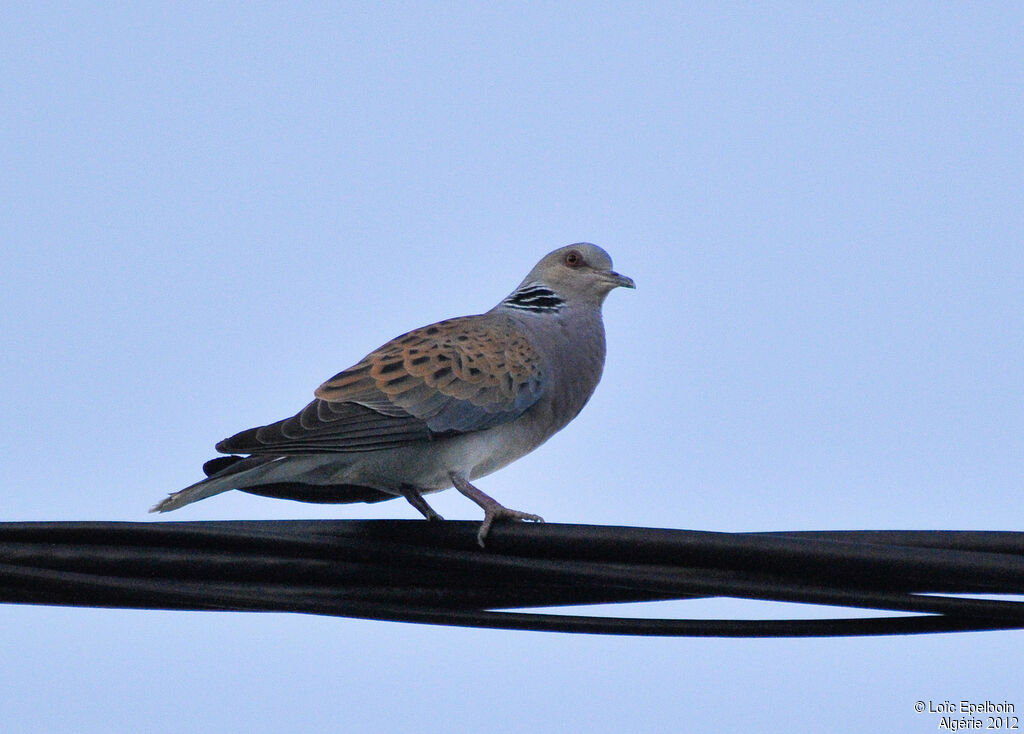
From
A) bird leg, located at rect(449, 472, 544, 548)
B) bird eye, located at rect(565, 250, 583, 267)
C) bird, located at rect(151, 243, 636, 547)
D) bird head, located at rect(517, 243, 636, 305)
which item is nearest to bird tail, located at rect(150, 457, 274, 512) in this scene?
bird, located at rect(151, 243, 636, 547)

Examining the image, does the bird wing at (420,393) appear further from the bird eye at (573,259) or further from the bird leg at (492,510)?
the bird eye at (573,259)

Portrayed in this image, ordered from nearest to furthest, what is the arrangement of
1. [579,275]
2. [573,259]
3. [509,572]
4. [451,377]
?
1. [509,572]
2. [451,377]
3. [579,275]
4. [573,259]

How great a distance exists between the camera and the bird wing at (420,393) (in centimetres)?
423

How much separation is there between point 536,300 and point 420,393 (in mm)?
1300

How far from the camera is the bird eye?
6.33m

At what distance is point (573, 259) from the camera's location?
6363 millimetres

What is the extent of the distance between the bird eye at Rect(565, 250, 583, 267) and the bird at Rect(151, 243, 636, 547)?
0.65 meters

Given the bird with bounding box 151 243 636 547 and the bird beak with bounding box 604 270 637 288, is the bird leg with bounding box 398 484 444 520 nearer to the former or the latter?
the bird with bounding box 151 243 636 547

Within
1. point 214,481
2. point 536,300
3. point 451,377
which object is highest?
point 536,300

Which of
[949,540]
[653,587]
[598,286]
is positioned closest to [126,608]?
[653,587]

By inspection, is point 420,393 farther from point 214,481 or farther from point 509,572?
point 509,572

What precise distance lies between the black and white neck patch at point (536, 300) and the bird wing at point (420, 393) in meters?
0.42

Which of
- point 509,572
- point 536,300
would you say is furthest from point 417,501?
point 509,572

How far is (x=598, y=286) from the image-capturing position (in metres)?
6.18
